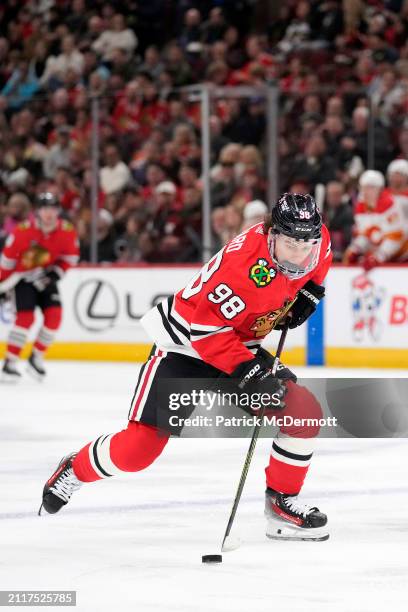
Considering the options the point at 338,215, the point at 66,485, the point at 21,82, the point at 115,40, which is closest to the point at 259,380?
the point at 66,485

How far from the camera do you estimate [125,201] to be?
11188mm

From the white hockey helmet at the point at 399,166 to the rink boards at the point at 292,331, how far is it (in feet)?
2.39

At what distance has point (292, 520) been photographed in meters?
4.48

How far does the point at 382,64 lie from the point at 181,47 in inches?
115

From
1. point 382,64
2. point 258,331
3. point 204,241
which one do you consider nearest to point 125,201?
point 204,241

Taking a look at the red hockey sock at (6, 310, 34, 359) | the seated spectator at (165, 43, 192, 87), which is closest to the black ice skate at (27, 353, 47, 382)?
the red hockey sock at (6, 310, 34, 359)

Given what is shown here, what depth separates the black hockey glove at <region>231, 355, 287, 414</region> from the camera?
13.6ft

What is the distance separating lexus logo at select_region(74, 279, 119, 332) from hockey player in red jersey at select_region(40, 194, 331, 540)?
6.95 meters

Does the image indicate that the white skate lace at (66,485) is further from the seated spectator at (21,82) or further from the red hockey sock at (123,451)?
the seated spectator at (21,82)

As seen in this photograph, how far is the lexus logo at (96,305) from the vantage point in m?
11.6

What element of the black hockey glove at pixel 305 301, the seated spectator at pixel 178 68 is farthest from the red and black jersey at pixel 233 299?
the seated spectator at pixel 178 68

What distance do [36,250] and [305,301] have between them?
5780 mm

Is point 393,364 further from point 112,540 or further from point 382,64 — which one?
point 112,540

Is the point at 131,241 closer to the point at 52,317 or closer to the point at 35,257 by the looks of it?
the point at 52,317
